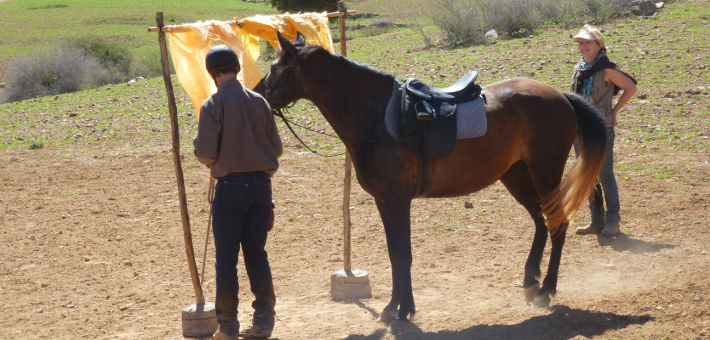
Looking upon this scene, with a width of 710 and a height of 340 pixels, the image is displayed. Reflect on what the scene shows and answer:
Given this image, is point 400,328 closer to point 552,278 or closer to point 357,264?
point 552,278

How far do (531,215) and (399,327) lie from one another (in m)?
1.46

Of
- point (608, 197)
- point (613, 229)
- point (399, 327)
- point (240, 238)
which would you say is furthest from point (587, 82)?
point (240, 238)

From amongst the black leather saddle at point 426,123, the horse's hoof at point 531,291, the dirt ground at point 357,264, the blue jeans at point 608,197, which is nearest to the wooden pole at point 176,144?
the dirt ground at point 357,264

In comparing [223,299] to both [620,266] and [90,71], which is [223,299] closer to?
[620,266]

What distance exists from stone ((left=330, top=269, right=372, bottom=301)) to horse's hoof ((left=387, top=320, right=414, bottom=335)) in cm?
83

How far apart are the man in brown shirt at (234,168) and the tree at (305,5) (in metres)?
22.9

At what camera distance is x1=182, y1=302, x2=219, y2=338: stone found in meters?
4.38

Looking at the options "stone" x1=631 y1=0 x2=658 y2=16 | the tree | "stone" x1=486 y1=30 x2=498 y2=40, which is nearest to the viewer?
"stone" x1=631 y1=0 x2=658 y2=16

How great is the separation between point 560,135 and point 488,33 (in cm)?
1356

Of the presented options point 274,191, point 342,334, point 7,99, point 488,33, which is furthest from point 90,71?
point 342,334

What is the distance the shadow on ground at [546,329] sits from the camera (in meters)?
3.98

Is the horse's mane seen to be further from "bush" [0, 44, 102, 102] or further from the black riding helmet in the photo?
"bush" [0, 44, 102, 102]

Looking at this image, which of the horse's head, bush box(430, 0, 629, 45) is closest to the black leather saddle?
the horse's head

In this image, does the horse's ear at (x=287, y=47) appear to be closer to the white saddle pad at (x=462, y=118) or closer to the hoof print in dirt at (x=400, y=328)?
the white saddle pad at (x=462, y=118)
